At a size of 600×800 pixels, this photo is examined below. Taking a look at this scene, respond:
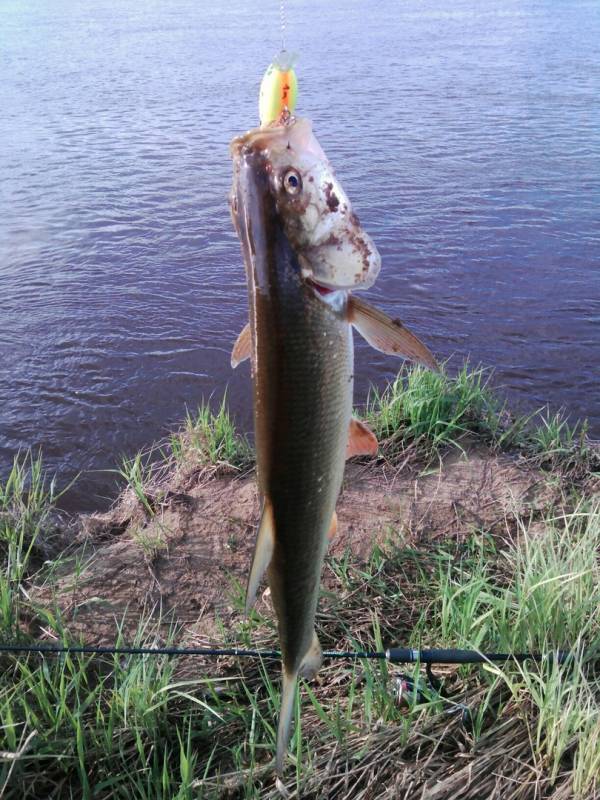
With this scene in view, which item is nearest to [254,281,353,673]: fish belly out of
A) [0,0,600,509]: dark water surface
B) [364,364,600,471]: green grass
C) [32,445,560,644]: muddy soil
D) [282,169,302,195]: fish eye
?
[282,169,302,195]: fish eye

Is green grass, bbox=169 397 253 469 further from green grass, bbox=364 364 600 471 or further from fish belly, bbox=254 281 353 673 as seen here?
fish belly, bbox=254 281 353 673

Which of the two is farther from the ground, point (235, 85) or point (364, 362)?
point (235, 85)

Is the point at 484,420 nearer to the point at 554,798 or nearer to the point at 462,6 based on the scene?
the point at 554,798

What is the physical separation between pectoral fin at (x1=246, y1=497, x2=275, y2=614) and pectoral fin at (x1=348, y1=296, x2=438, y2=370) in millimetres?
493

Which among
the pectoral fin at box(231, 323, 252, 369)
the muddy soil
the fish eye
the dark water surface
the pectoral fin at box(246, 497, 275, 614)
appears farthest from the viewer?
the dark water surface

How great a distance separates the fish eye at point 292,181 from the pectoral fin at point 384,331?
0.30 m

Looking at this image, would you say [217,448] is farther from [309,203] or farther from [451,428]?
[309,203]

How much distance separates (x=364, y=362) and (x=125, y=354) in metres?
2.73

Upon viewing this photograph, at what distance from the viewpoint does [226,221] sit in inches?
433

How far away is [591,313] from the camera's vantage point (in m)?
8.37

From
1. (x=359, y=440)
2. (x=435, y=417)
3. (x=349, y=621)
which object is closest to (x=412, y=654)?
(x=349, y=621)

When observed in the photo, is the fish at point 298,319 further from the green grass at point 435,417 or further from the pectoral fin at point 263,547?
the green grass at point 435,417

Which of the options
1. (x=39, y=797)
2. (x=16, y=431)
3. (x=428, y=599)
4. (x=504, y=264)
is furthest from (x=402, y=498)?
(x=504, y=264)

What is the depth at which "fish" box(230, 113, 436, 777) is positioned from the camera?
1.62m
